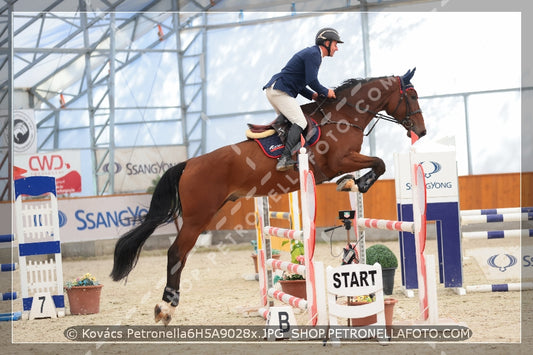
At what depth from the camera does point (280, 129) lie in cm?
470

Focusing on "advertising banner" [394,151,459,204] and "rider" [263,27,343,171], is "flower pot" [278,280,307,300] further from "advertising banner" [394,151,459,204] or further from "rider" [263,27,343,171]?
"advertising banner" [394,151,459,204]

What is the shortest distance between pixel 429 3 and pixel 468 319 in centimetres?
1076

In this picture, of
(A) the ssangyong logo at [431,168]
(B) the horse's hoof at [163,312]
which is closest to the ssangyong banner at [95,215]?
(A) the ssangyong logo at [431,168]

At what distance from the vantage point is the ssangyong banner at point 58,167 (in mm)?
14098

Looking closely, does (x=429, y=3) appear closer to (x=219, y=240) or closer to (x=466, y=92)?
(x=466, y=92)

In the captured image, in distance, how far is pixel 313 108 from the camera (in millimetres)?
4879

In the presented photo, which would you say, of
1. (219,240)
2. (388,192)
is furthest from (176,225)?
(388,192)

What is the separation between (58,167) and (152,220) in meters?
10.6

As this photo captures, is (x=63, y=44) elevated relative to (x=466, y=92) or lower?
elevated

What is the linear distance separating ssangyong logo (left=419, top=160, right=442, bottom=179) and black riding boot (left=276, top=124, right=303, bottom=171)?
1.85 m

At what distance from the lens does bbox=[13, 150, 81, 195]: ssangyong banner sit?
14098mm

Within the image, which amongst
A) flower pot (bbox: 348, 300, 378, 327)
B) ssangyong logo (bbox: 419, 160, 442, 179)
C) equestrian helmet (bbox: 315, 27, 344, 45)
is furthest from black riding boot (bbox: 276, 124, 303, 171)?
ssangyong logo (bbox: 419, 160, 442, 179)

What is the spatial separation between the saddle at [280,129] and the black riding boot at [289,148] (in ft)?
0.29

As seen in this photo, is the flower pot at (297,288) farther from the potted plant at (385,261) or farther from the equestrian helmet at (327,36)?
the equestrian helmet at (327,36)
